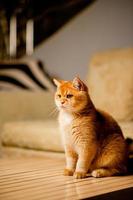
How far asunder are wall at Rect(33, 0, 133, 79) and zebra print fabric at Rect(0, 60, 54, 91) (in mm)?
168

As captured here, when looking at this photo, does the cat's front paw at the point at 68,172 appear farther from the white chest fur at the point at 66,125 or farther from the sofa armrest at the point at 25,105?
the sofa armrest at the point at 25,105

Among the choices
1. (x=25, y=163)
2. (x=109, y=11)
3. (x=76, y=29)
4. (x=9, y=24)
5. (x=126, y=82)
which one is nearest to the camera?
(x=25, y=163)

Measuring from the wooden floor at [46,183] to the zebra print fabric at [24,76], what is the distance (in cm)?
128

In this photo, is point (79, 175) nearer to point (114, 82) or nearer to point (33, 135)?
point (33, 135)

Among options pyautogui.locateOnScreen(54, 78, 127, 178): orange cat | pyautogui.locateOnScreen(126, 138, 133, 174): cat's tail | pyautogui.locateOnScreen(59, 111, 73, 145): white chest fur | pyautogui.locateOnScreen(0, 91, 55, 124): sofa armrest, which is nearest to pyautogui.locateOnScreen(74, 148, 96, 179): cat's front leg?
pyautogui.locateOnScreen(54, 78, 127, 178): orange cat

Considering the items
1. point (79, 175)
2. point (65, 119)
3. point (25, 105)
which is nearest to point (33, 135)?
point (25, 105)

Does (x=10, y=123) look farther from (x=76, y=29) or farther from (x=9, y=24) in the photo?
(x=9, y=24)

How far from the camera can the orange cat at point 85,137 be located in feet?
5.70

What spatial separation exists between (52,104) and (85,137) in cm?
129

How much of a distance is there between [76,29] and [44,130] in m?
1.30

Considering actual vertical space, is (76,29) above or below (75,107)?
above

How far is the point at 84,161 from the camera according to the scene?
1.73 m

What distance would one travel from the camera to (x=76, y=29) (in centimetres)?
339

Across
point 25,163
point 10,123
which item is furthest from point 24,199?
point 10,123
